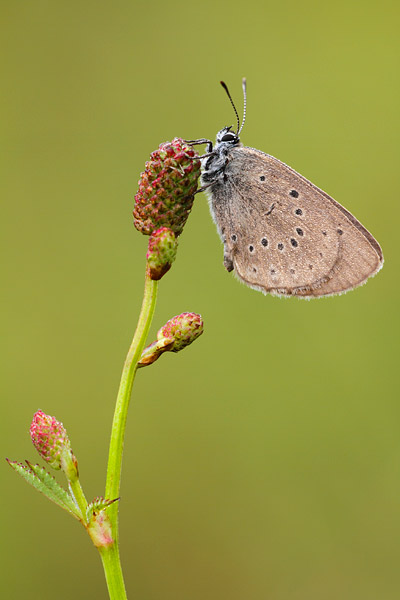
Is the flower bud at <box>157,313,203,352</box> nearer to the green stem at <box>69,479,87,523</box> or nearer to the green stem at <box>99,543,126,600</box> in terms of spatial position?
the green stem at <box>69,479,87,523</box>

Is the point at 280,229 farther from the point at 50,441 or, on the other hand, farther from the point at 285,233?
the point at 50,441

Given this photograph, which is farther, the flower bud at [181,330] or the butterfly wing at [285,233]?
the butterfly wing at [285,233]

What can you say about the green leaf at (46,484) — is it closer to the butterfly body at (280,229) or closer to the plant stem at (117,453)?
the plant stem at (117,453)

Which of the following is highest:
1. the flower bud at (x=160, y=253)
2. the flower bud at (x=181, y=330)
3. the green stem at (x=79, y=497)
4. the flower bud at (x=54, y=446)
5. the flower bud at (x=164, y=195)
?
the flower bud at (x=164, y=195)

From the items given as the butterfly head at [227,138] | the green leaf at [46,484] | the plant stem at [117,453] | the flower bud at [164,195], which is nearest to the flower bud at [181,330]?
the plant stem at [117,453]

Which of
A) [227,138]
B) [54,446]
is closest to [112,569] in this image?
[54,446]

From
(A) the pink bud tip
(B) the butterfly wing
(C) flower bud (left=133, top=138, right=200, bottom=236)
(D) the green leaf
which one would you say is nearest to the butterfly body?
(B) the butterfly wing

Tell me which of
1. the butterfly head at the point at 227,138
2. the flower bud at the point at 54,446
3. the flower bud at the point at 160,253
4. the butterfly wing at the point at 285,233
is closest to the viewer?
the flower bud at the point at 54,446
